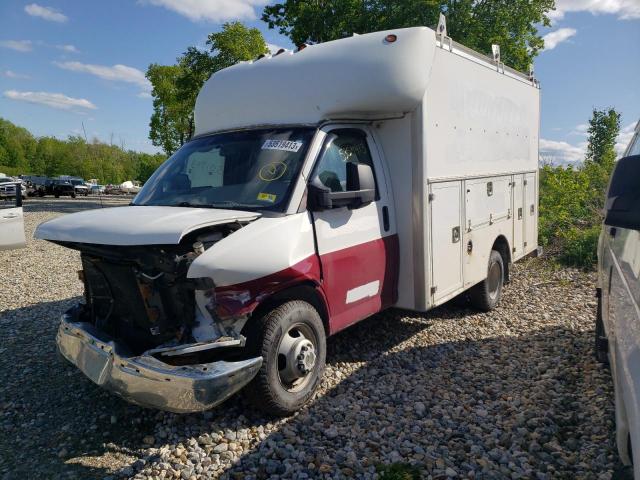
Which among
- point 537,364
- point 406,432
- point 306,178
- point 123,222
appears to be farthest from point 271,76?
point 537,364

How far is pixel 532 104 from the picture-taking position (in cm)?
787

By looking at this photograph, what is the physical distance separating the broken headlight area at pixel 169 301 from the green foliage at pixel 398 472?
1251 mm

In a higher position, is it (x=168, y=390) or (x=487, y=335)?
(x=168, y=390)

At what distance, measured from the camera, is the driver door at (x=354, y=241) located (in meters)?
4.29

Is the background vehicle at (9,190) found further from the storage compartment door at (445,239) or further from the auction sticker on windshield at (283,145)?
→ the storage compartment door at (445,239)

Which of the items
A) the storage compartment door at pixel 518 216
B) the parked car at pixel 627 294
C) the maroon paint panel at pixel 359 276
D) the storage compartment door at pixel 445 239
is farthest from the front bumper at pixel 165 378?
the storage compartment door at pixel 518 216

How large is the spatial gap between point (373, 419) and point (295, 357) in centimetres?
78

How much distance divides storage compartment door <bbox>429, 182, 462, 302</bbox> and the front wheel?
1588 millimetres

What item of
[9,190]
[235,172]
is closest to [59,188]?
[9,190]

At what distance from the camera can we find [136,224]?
11.4ft

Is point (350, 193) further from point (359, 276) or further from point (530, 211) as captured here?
point (530, 211)

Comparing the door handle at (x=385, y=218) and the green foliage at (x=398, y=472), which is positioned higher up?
the door handle at (x=385, y=218)

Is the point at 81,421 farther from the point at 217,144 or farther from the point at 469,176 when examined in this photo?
the point at 469,176

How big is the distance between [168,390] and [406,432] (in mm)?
1754
